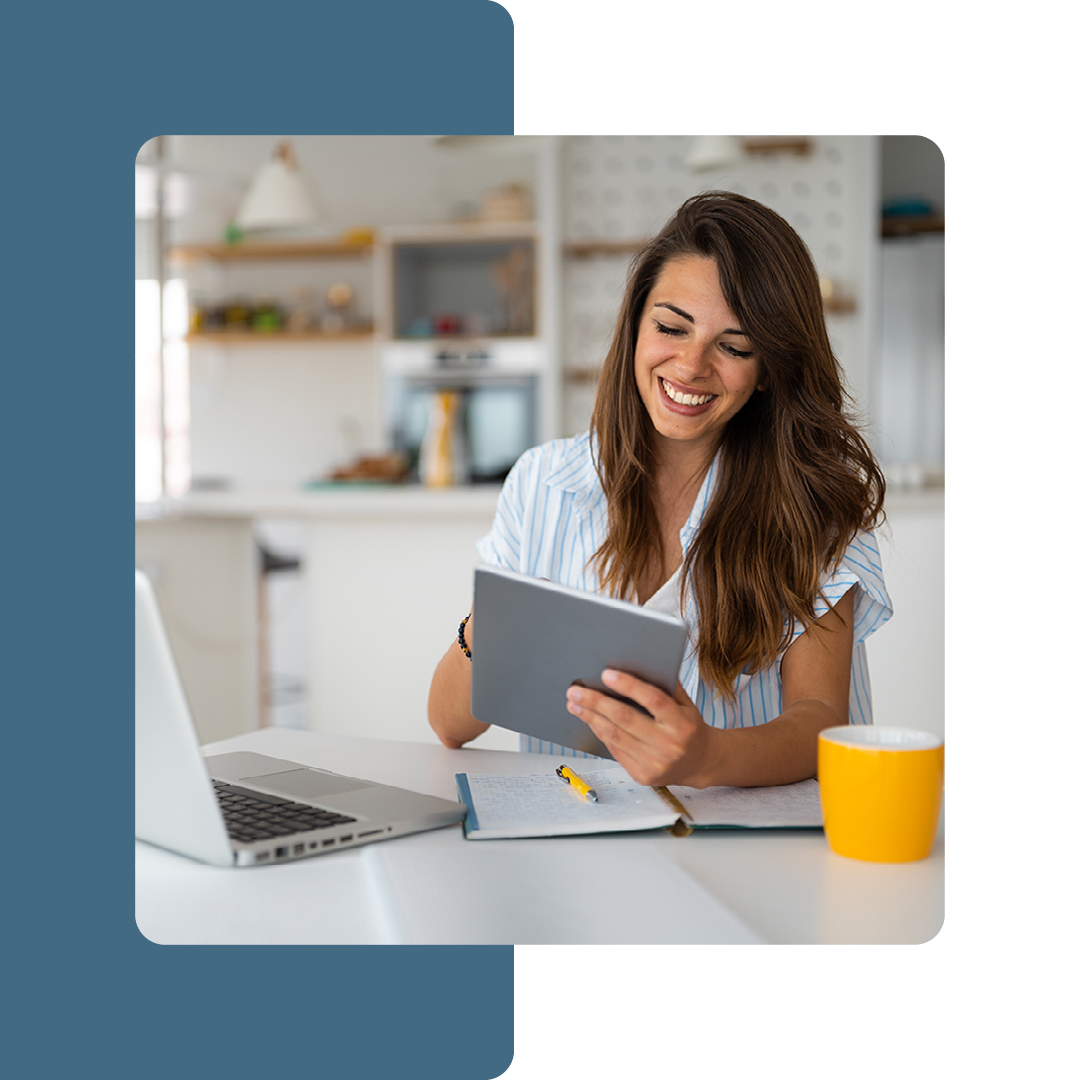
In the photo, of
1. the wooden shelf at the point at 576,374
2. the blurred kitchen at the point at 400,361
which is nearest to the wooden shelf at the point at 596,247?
the blurred kitchen at the point at 400,361

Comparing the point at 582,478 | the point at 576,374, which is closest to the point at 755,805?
the point at 582,478

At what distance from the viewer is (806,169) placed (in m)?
2.68

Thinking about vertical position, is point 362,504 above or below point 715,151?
below

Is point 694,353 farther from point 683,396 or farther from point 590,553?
point 590,553

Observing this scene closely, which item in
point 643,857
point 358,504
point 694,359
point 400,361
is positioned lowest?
point 643,857

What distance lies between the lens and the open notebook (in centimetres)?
71

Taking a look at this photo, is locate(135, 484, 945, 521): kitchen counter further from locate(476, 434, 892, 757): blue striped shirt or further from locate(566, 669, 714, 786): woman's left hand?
locate(566, 669, 714, 786): woman's left hand

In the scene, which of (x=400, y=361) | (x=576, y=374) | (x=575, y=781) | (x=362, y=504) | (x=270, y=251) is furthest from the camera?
(x=270, y=251)

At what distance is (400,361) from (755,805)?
3629 mm

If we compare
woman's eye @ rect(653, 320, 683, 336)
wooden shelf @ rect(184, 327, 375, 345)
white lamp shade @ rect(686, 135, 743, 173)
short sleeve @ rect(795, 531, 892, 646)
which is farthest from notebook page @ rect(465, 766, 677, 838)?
wooden shelf @ rect(184, 327, 375, 345)

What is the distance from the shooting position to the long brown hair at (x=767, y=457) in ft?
2.93

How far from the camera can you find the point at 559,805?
0.75 m
